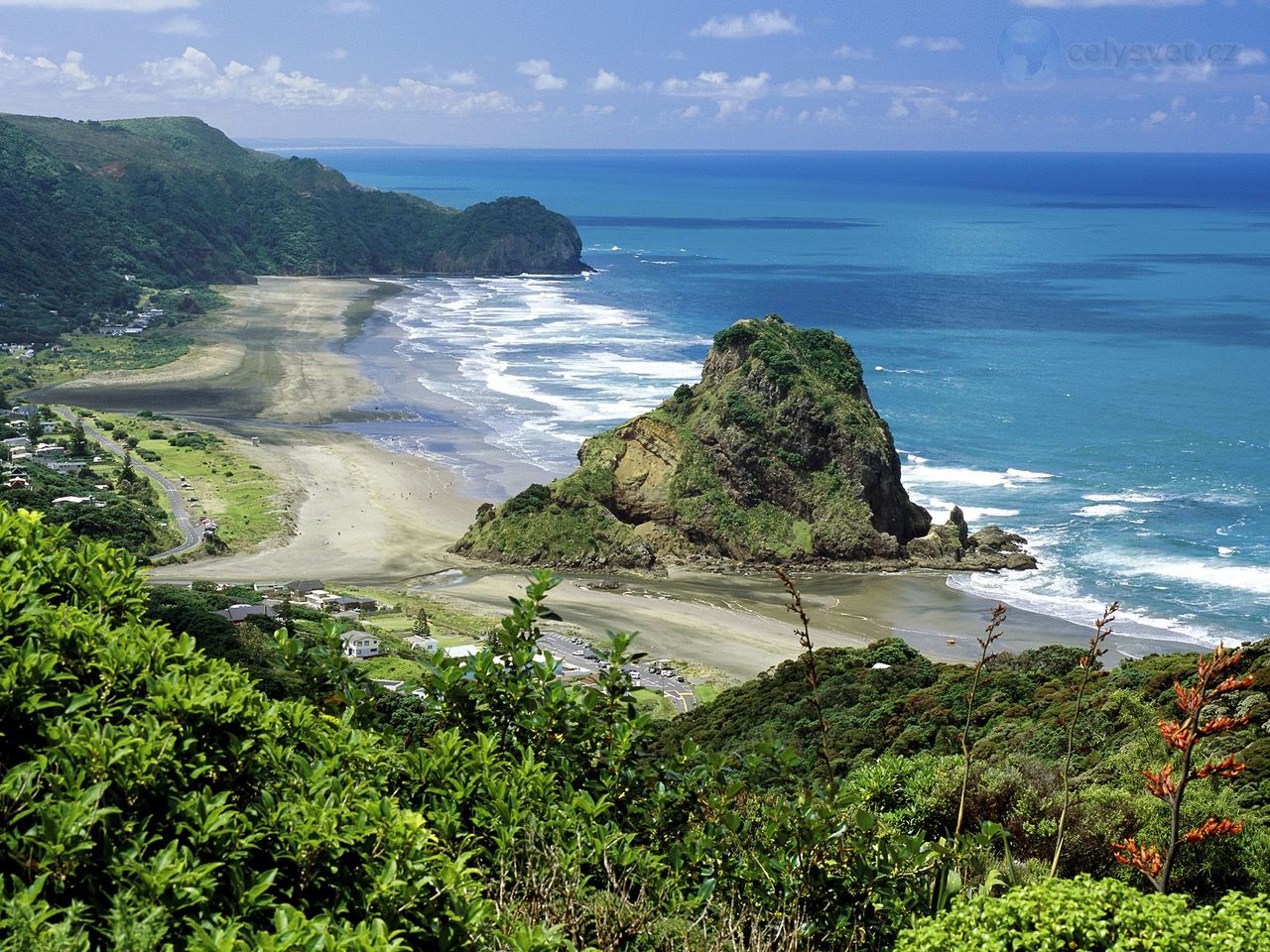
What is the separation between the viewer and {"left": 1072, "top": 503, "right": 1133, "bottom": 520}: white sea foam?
193ft

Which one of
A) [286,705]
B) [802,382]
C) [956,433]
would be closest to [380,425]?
[802,382]

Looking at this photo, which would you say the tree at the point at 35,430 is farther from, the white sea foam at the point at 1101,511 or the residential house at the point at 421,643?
the white sea foam at the point at 1101,511

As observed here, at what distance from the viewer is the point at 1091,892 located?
828cm

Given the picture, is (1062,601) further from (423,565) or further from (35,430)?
(35,430)

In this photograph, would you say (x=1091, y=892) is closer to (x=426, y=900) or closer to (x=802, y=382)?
(x=426, y=900)

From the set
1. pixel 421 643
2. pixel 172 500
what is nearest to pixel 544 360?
pixel 172 500

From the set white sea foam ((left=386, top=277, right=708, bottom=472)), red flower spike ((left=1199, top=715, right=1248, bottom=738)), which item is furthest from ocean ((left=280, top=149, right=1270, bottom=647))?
red flower spike ((left=1199, top=715, right=1248, bottom=738))

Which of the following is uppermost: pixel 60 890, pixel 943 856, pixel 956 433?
pixel 60 890

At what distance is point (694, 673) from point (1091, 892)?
3270 cm

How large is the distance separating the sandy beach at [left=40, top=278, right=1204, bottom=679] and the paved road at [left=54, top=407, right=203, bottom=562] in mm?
2130

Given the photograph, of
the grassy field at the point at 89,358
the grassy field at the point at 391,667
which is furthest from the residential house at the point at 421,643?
the grassy field at the point at 89,358

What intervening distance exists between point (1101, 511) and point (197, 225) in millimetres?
134587

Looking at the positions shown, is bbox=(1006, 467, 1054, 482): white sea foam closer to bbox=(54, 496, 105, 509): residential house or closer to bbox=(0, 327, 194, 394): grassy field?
bbox=(54, 496, 105, 509): residential house

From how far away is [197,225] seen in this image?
161750mm
